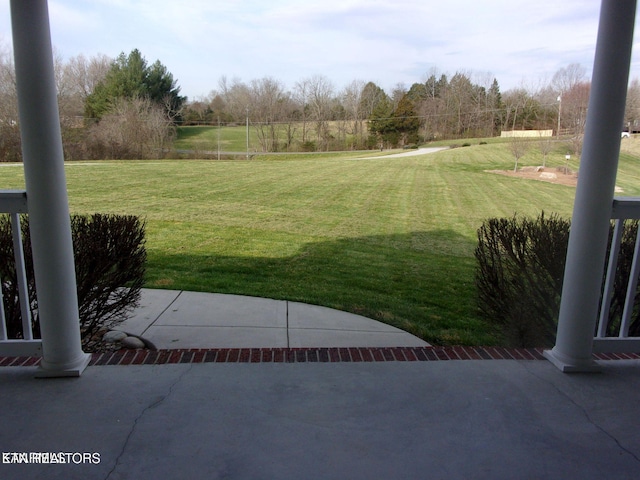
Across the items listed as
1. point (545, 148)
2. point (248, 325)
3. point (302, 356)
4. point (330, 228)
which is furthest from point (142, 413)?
point (545, 148)

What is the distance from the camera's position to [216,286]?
5578 millimetres

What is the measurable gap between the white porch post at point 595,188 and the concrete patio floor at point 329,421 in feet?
0.71

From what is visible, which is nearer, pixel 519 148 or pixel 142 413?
pixel 142 413

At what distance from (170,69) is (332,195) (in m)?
27.3

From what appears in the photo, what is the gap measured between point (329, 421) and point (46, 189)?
1.73 meters

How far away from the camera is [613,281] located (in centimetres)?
268

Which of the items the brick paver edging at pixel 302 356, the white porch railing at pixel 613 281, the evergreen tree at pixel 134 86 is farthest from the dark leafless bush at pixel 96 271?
the evergreen tree at pixel 134 86

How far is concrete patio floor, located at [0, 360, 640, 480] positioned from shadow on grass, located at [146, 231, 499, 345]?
1690mm

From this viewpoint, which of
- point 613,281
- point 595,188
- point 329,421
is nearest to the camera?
point 329,421

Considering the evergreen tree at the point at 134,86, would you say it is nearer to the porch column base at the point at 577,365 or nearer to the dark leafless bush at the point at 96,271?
the dark leafless bush at the point at 96,271

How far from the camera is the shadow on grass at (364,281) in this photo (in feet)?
15.6

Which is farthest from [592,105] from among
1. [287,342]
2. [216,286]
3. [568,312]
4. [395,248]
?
[395,248]

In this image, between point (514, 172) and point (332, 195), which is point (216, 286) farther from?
point (514, 172)

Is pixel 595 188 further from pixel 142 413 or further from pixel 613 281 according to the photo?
pixel 142 413
